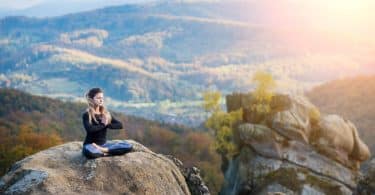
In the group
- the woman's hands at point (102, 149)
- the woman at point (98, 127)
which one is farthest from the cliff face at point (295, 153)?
the woman's hands at point (102, 149)

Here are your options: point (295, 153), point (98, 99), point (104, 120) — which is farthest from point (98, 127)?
point (295, 153)

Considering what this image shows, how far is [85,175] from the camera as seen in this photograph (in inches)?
672

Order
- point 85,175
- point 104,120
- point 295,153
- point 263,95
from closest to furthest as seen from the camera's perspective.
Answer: point 85,175, point 104,120, point 295,153, point 263,95

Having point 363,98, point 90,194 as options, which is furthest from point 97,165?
point 363,98

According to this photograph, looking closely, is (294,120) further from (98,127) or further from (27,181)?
(27,181)

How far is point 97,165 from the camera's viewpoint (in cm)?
1753

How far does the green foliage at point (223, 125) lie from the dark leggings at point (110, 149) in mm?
40049

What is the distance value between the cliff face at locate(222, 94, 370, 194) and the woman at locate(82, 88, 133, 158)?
32.5 metres

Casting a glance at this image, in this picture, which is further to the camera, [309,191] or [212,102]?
[212,102]

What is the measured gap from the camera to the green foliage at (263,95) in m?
57.0

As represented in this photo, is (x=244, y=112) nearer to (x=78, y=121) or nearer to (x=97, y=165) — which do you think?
(x=97, y=165)

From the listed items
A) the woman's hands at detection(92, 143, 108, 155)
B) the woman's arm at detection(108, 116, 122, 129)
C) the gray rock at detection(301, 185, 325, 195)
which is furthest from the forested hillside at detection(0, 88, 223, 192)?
the woman's hands at detection(92, 143, 108, 155)

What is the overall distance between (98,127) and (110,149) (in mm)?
898

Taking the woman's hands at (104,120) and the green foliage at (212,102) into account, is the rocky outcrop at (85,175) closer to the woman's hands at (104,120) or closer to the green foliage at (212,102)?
the woman's hands at (104,120)
